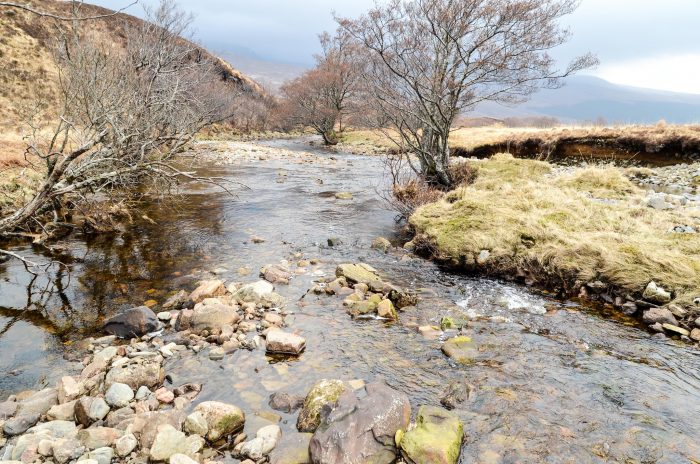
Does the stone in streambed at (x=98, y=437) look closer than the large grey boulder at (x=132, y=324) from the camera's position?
Yes

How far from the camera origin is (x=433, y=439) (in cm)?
386

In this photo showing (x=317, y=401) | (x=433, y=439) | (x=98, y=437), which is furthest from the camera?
(x=317, y=401)

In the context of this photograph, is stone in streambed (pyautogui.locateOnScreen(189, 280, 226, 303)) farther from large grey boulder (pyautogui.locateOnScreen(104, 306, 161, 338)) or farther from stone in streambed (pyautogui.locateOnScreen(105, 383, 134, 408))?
stone in streambed (pyautogui.locateOnScreen(105, 383, 134, 408))

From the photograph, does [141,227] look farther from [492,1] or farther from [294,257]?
[492,1]

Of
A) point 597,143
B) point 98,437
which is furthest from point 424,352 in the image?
point 597,143

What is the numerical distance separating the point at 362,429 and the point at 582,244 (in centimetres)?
639

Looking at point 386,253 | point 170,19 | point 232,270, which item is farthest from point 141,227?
point 170,19

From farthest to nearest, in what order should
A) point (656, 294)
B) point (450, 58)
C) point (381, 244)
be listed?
point (450, 58) → point (381, 244) → point (656, 294)

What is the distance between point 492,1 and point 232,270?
1321 centimetres

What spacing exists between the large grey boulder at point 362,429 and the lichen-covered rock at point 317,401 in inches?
4.9

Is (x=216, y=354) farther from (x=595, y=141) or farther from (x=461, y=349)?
(x=595, y=141)

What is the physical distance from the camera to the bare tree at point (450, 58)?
1460 cm

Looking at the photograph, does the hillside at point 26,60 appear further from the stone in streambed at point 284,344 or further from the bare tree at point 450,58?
the stone in streambed at point 284,344

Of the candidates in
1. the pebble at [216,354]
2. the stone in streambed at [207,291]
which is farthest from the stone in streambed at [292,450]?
the stone in streambed at [207,291]
